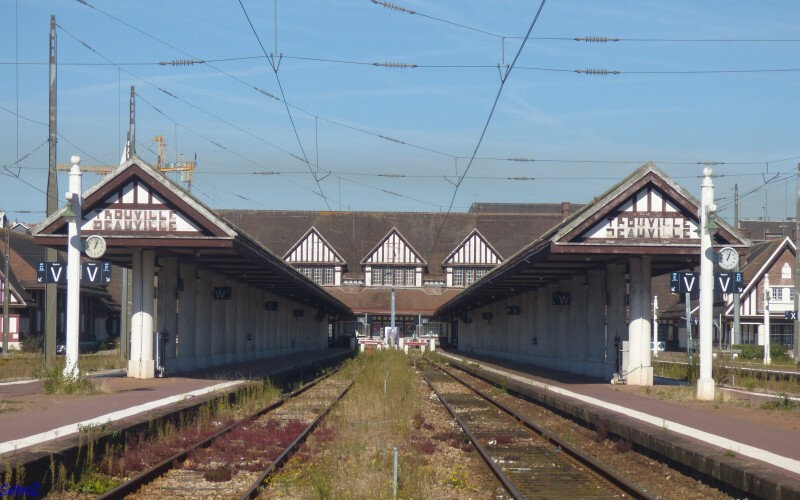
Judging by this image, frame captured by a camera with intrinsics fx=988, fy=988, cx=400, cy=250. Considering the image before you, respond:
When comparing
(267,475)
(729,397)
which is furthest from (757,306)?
(267,475)

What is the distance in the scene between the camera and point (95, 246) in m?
21.4

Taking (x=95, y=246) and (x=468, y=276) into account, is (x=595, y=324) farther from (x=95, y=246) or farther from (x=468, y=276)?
(x=468, y=276)

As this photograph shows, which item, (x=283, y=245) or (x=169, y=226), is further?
(x=283, y=245)

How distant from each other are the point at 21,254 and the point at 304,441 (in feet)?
181

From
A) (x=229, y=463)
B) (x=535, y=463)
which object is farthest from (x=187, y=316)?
(x=535, y=463)

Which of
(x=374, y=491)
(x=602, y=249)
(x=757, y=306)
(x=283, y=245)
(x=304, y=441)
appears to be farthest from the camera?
(x=283, y=245)

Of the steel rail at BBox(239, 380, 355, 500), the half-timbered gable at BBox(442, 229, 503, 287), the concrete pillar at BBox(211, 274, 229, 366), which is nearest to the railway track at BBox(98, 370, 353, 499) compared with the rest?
the steel rail at BBox(239, 380, 355, 500)

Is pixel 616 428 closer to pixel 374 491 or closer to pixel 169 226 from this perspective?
pixel 374 491

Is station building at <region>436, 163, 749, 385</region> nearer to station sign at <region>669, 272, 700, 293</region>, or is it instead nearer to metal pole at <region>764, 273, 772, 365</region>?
station sign at <region>669, 272, 700, 293</region>

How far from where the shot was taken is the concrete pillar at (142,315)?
25.4 m

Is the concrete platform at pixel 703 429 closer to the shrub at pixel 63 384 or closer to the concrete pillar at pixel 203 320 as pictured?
the shrub at pixel 63 384

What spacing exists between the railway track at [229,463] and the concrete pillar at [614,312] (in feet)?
32.0

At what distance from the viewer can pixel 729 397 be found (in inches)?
806

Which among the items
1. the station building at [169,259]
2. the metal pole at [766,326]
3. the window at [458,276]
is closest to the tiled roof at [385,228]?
the window at [458,276]
